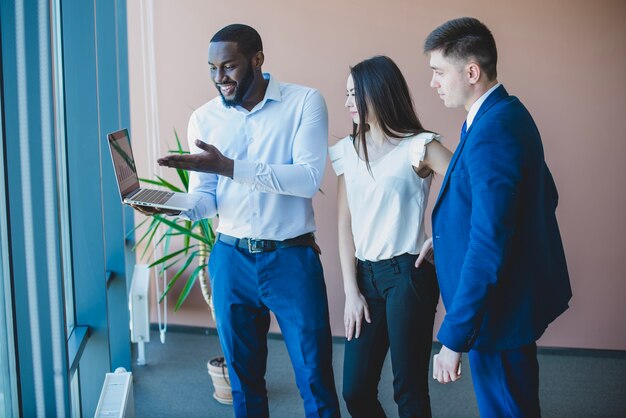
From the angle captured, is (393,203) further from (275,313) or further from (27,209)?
(27,209)

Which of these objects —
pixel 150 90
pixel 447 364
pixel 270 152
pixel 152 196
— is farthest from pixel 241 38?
pixel 150 90

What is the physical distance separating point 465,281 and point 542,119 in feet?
8.58

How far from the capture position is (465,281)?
→ 1605mm

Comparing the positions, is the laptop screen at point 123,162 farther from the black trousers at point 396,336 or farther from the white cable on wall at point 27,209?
the black trousers at point 396,336

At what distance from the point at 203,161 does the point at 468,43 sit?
857 mm

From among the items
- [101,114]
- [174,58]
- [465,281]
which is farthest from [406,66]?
[465,281]

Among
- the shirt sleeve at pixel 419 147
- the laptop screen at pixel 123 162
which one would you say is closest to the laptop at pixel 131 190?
the laptop screen at pixel 123 162

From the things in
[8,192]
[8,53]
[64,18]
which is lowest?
[8,192]

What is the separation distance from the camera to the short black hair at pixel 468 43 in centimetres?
173

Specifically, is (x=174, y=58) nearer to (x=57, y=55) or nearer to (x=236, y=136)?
(x=57, y=55)

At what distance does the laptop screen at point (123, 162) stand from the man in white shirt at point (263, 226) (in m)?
0.23

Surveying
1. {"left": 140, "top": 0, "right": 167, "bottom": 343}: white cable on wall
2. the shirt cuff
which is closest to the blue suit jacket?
the shirt cuff

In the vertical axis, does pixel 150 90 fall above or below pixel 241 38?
below

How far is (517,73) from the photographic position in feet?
12.8
